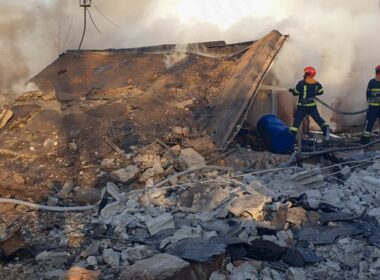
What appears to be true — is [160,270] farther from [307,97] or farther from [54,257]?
[307,97]

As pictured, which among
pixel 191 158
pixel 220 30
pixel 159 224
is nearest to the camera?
pixel 159 224

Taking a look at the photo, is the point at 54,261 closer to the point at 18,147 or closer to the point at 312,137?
the point at 18,147

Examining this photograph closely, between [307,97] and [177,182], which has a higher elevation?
[307,97]

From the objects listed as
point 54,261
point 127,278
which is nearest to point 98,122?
point 54,261

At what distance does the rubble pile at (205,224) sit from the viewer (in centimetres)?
421

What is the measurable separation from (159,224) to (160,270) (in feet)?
4.02

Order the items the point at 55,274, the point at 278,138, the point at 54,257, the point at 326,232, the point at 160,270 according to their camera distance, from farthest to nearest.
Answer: the point at 278,138 → the point at 326,232 → the point at 54,257 → the point at 55,274 → the point at 160,270

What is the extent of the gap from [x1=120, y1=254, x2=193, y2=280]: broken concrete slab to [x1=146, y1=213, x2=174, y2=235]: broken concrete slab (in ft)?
3.08

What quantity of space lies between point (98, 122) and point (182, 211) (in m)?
3.03

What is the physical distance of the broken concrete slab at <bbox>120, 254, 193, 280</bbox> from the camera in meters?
3.76

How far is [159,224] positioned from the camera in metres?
5.02

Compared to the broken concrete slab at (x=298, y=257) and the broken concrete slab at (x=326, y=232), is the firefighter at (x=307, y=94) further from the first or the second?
the broken concrete slab at (x=298, y=257)

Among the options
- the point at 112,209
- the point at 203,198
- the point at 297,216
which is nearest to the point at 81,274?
the point at 112,209

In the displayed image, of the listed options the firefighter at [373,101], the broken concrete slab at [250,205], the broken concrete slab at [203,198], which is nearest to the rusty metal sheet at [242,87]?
the broken concrete slab at [203,198]
